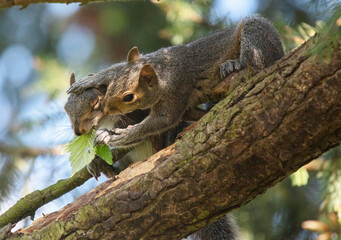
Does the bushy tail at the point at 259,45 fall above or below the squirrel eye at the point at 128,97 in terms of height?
below

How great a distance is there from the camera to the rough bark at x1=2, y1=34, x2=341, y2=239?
1.74 meters

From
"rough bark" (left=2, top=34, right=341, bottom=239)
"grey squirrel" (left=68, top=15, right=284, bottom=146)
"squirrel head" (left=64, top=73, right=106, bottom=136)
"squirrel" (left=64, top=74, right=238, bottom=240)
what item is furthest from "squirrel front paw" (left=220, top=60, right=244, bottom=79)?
"squirrel head" (left=64, top=73, right=106, bottom=136)

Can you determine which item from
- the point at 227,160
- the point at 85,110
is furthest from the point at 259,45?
the point at 85,110

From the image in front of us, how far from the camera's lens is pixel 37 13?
5742 millimetres

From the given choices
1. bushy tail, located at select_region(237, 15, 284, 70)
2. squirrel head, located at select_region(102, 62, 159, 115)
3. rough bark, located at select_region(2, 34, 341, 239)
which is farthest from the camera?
squirrel head, located at select_region(102, 62, 159, 115)

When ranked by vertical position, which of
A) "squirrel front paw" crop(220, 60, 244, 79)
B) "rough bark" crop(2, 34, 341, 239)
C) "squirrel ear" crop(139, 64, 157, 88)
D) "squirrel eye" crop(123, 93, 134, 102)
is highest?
"squirrel ear" crop(139, 64, 157, 88)

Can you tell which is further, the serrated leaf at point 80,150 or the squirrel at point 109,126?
the squirrel at point 109,126

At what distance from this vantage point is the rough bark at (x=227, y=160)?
5.69 ft

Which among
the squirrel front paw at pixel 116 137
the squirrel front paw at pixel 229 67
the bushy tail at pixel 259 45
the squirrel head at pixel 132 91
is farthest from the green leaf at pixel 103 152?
the bushy tail at pixel 259 45

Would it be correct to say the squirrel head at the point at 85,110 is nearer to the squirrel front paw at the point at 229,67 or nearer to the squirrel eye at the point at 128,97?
the squirrel eye at the point at 128,97

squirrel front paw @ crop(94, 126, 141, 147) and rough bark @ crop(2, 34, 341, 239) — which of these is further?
squirrel front paw @ crop(94, 126, 141, 147)

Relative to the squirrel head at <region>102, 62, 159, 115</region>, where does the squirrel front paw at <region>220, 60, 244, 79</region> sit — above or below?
below

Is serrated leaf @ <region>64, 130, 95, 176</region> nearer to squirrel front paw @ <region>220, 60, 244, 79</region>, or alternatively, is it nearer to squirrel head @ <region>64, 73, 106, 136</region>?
squirrel head @ <region>64, 73, 106, 136</region>

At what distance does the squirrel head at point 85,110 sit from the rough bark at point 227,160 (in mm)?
571
